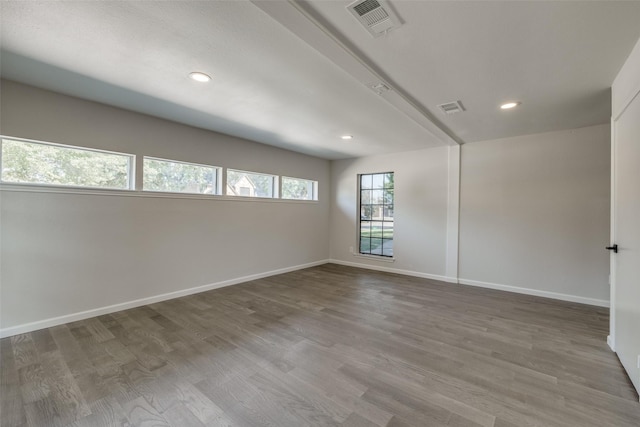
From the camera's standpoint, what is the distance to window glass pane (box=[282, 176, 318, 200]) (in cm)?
553

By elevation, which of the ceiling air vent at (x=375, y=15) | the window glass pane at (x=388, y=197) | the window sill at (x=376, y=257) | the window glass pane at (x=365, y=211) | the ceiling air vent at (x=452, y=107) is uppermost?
the ceiling air vent at (x=452, y=107)

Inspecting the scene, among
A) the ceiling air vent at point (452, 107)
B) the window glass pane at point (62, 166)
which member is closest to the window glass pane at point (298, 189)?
the window glass pane at point (62, 166)

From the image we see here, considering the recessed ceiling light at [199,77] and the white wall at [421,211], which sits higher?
the recessed ceiling light at [199,77]

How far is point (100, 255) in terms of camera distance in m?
3.13

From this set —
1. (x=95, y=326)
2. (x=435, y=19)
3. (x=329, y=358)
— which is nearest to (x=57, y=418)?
(x=95, y=326)

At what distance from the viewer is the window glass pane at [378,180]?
5.77 m

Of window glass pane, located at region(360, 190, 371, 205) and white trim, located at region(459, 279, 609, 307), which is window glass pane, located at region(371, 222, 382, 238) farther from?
white trim, located at region(459, 279, 609, 307)

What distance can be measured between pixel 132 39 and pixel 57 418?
8.36 feet

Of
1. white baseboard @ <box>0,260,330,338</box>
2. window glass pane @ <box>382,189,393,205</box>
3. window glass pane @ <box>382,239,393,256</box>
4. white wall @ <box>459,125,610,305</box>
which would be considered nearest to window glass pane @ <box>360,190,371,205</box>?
window glass pane @ <box>382,189,393,205</box>

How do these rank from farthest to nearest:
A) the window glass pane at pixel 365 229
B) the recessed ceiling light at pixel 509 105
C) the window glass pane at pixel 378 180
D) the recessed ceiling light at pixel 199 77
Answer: the window glass pane at pixel 365 229
the window glass pane at pixel 378 180
the recessed ceiling light at pixel 509 105
the recessed ceiling light at pixel 199 77

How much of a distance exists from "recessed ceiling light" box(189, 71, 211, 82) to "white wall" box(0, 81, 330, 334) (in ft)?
5.08

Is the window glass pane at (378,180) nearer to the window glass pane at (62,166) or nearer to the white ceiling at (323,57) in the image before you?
the white ceiling at (323,57)

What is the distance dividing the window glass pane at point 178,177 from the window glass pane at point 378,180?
3311mm

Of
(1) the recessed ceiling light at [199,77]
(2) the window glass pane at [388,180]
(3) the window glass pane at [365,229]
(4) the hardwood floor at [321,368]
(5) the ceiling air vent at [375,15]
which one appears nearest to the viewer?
(5) the ceiling air vent at [375,15]
